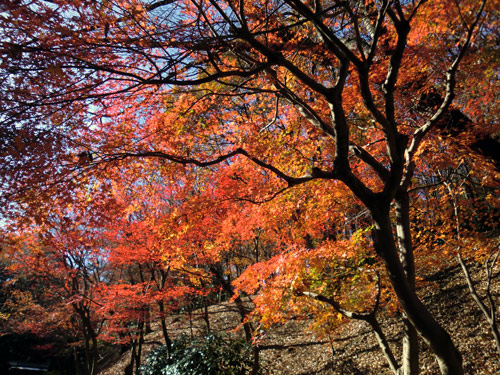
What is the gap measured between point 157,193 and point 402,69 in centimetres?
978

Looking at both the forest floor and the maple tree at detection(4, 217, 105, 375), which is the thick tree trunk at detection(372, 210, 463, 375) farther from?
the maple tree at detection(4, 217, 105, 375)

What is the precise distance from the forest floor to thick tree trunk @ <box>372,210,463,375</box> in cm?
421

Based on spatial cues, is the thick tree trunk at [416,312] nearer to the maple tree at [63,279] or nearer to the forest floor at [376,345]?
the forest floor at [376,345]

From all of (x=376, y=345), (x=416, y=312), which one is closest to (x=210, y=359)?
(x=376, y=345)

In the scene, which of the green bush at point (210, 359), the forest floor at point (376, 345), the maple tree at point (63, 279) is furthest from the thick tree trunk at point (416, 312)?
the maple tree at point (63, 279)

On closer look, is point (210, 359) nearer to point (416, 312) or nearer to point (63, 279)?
point (416, 312)

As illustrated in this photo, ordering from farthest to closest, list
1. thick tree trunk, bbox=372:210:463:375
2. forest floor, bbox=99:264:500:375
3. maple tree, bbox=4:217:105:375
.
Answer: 1. maple tree, bbox=4:217:105:375
2. forest floor, bbox=99:264:500:375
3. thick tree trunk, bbox=372:210:463:375

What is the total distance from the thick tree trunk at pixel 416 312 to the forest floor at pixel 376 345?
4.21 meters

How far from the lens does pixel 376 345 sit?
9.48 meters

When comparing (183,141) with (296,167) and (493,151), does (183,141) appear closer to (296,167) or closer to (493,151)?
(296,167)

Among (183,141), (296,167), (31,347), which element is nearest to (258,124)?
(296,167)

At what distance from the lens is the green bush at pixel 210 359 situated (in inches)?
310

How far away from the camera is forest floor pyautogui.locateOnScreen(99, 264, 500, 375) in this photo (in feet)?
23.7

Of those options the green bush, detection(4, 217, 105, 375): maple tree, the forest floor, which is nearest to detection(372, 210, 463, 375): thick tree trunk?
the forest floor
